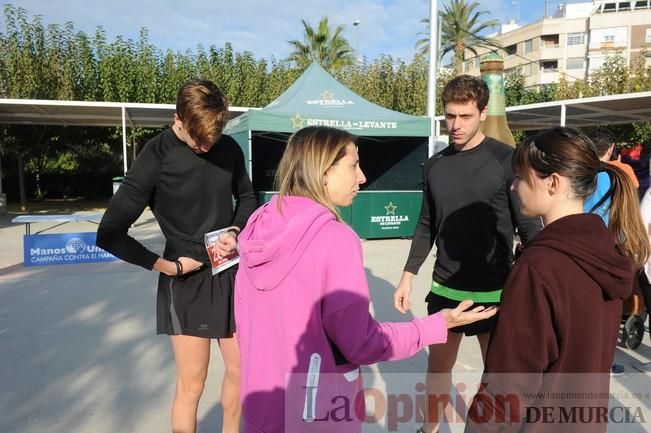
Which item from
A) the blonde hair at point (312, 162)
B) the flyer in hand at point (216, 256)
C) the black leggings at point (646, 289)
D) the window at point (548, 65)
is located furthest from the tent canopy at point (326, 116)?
the window at point (548, 65)

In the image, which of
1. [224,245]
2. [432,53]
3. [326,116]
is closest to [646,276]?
[224,245]

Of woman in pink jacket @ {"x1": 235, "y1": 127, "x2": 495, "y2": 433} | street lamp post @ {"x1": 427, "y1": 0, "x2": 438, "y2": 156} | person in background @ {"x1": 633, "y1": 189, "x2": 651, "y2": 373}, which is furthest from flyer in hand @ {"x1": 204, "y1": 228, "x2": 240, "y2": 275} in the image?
street lamp post @ {"x1": 427, "y1": 0, "x2": 438, "y2": 156}

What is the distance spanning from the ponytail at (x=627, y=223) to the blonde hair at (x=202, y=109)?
1.65m

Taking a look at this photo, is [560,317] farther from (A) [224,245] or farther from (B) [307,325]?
(A) [224,245]

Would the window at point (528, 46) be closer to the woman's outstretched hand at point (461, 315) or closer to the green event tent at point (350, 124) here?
the green event tent at point (350, 124)

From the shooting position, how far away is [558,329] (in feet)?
4.66

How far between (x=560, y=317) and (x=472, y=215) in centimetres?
120

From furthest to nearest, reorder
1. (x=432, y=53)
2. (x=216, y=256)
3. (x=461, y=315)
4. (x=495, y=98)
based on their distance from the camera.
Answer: (x=432, y=53), (x=495, y=98), (x=216, y=256), (x=461, y=315)

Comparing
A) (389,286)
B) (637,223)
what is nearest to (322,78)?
(389,286)

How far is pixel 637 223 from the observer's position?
6.09ft

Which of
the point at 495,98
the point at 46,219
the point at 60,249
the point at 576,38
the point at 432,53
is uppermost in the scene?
the point at 576,38

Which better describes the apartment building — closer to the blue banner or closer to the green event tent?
the green event tent

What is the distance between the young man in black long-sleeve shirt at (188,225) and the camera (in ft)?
7.20

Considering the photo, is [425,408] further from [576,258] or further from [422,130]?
[422,130]
